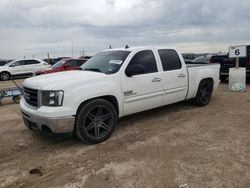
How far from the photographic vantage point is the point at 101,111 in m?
4.98

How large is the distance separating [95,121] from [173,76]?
2458mm

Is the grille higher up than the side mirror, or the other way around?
the side mirror

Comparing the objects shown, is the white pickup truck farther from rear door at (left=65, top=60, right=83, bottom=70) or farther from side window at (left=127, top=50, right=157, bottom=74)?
rear door at (left=65, top=60, right=83, bottom=70)

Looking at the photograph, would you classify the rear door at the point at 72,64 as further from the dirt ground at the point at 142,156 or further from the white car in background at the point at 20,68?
the dirt ground at the point at 142,156

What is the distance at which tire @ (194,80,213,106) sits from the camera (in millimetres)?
7459

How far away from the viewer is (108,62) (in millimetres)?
5711

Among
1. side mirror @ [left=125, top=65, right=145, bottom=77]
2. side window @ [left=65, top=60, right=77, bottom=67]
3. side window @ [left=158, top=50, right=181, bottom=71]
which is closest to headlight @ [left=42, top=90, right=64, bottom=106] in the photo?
side mirror @ [left=125, top=65, right=145, bottom=77]

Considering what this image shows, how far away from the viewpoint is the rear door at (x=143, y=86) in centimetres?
541

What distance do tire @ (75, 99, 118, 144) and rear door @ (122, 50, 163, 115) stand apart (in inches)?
19.3

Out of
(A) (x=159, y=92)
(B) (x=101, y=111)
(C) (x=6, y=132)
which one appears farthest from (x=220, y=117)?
(C) (x=6, y=132)

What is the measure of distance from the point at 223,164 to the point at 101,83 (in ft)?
8.28

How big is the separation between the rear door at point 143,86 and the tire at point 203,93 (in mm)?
1803

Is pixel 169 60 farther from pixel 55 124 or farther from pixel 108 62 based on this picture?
pixel 55 124

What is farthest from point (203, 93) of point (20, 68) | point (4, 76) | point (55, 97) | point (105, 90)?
point (4, 76)
